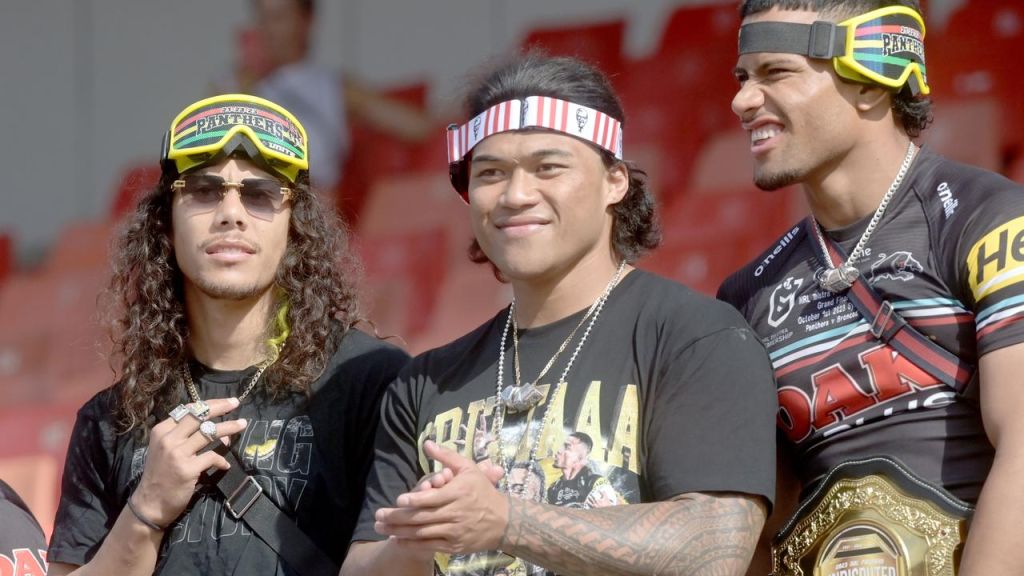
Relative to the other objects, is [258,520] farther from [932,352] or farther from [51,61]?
[51,61]

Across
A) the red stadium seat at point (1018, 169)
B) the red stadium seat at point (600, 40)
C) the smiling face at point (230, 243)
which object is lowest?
the smiling face at point (230, 243)

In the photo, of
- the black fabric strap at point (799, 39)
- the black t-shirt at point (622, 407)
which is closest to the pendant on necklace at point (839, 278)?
the black t-shirt at point (622, 407)

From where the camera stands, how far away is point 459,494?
275cm

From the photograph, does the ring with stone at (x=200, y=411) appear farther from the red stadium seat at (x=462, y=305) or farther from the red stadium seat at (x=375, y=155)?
the red stadium seat at (x=375, y=155)

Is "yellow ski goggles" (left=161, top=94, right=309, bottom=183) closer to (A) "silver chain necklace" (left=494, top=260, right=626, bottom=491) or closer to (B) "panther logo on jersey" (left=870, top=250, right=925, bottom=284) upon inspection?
(A) "silver chain necklace" (left=494, top=260, right=626, bottom=491)

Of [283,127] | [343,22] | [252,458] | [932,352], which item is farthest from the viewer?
[343,22]

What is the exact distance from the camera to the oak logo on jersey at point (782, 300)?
342 centimetres

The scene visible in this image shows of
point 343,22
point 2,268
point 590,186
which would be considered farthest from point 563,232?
point 2,268

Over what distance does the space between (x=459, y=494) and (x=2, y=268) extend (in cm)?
834

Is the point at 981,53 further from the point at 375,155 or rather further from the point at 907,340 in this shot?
the point at 907,340

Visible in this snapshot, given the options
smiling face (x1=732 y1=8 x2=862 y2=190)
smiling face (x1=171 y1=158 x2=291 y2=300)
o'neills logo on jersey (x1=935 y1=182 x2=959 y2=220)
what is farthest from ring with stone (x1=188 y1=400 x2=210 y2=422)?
o'neills logo on jersey (x1=935 y1=182 x2=959 y2=220)

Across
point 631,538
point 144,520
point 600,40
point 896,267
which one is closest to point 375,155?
point 600,40

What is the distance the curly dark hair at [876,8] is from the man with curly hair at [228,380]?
1.25 m

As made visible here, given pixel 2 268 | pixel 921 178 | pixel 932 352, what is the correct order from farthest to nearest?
1. pixel 2 268
2. pixel 921 178
3. pixel 932 352
